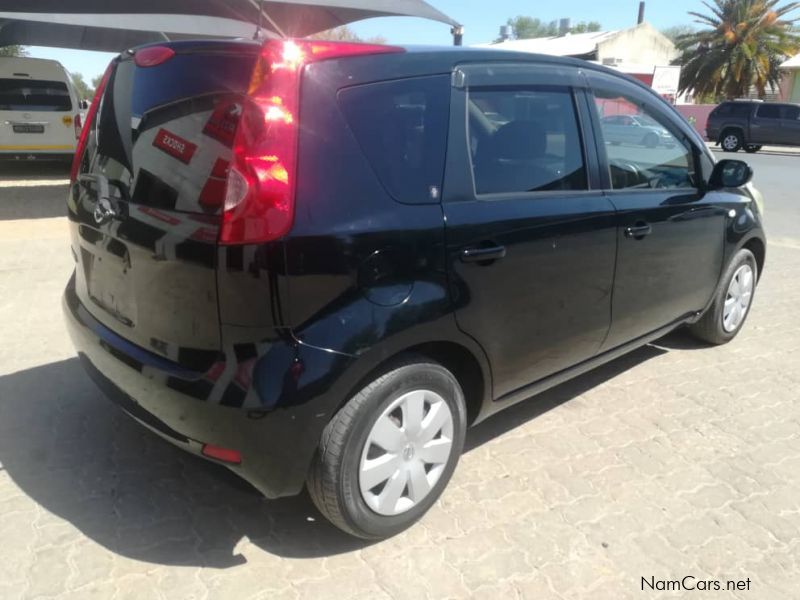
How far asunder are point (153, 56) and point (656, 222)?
8.19 feet

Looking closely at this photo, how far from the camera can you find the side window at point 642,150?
129 inches

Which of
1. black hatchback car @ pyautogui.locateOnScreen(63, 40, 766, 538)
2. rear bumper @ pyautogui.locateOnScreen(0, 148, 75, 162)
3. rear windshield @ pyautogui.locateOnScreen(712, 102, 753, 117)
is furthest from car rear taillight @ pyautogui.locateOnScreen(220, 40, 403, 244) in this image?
rear windshield @ pyautogui.locateOnScreen(712, 102, 753, 117)

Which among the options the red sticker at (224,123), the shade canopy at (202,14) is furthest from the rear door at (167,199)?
the shade canopy at (202,14)

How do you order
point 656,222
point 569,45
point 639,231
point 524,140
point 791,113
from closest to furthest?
1. point 524,140
2. point 639,231
3. point 656,222
4. point 791,113
5. point 569,45

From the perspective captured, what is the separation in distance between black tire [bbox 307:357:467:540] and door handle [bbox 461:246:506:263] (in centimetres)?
41

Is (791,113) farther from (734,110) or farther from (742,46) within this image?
(742,46)

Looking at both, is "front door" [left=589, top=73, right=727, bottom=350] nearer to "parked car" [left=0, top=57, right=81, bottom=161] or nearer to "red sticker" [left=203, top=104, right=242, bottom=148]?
"red sticker" [left=203, top=104, right=242, bottom=148]

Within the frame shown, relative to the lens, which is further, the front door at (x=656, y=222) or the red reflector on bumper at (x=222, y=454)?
→ the front door at (x=656, y=222)

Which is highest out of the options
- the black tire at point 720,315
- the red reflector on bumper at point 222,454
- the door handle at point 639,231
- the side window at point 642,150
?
the side window at point 642,150

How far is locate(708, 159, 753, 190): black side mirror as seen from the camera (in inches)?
152

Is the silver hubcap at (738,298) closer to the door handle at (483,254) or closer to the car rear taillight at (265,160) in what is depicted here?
the door handle at (483,254)

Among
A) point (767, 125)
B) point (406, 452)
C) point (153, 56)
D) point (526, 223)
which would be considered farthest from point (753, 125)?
point (153, 56)

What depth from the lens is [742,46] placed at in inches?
1426

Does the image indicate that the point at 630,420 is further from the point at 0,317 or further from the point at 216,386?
the point at 0,317
